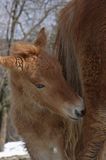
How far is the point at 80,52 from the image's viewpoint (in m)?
4.07

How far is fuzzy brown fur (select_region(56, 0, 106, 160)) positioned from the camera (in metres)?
3.91

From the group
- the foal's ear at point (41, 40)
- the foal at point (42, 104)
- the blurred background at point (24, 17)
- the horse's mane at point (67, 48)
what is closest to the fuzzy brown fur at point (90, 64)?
the horse's mane at point (67, 48)

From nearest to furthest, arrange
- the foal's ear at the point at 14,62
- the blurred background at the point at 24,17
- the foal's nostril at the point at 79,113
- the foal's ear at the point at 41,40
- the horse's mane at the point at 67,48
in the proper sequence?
the foal's nostril at the point at 79,113 < the foal's ear at the point at 14,62 < the horse's mane at the point at 67,48 < the foal's ear at the point at 41,40 < the blurred background at the point at 24,17

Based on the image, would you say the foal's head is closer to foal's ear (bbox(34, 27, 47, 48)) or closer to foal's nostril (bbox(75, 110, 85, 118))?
foal's nostril (bbox(75, 110, 85, 118))

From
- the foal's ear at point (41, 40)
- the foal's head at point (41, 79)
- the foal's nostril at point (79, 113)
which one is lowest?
the foal's nostril at point (79, 113)

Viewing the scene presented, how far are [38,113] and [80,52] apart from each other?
769 millimetres

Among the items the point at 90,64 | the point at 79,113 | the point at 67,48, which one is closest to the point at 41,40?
the point at 67,48

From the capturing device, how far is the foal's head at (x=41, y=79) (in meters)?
4.09

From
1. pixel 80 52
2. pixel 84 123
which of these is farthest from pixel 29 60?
pixel 84 123

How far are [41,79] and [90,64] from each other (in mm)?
485

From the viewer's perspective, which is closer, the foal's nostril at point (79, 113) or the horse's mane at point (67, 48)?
the foal's nostril at point (79, 113)

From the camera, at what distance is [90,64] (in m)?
3.98

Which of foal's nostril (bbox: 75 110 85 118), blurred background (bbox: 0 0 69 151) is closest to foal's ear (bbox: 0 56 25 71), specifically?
foal's nostril (bbox: 75 110 85 118)

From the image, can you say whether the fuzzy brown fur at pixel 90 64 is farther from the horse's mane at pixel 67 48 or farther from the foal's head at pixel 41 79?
the foal's head at pixel 41 79
